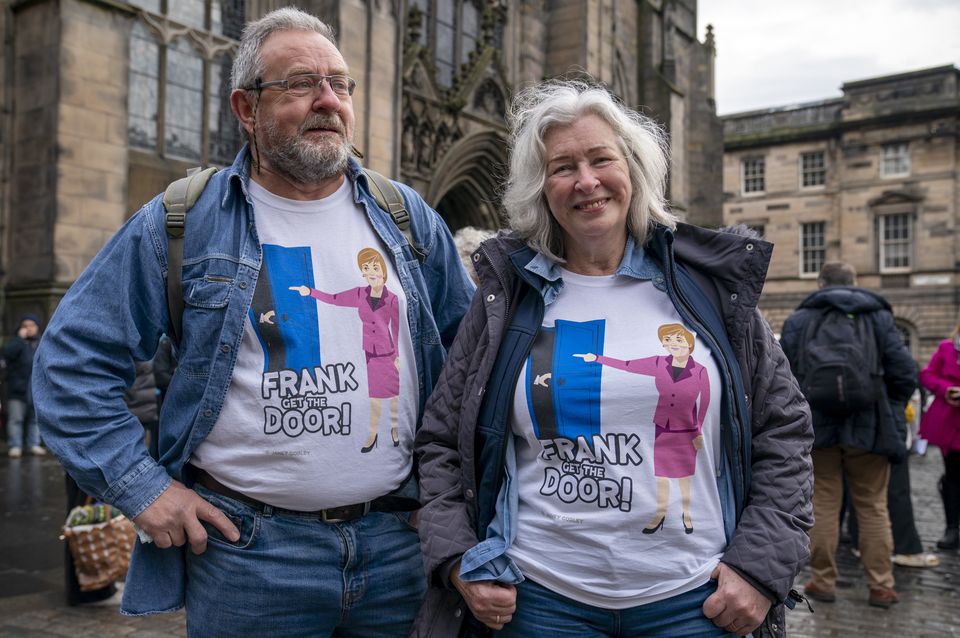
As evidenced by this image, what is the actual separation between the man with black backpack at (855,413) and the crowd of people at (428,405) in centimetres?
362

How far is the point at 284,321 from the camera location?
200 centimetres

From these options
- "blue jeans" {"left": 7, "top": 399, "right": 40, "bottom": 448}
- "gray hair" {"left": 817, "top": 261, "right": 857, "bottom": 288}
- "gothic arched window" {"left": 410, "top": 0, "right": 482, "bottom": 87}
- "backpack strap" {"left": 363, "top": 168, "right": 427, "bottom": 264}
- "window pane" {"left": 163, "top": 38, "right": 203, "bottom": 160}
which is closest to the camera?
"backpack strap" {"left": 363, "top": 168, "right": 427, "bottom": 264}

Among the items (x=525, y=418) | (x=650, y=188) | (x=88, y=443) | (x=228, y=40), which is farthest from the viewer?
(x=228, y=40)

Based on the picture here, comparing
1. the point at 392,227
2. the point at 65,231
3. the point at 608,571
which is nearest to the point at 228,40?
the point at 65,231

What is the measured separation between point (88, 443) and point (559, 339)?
1089 millimetres

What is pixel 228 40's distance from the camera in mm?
12859

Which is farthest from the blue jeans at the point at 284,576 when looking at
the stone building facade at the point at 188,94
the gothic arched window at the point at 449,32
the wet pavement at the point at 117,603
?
the gothic arched window at the point at 449,32

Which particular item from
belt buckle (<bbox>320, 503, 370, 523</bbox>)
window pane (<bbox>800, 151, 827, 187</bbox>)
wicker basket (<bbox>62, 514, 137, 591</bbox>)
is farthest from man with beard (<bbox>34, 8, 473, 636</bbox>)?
window pane (<bbox>800, 151, 827, 187</bbox>)

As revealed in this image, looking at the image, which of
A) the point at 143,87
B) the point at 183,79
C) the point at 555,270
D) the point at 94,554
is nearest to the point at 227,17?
the point at 183,79

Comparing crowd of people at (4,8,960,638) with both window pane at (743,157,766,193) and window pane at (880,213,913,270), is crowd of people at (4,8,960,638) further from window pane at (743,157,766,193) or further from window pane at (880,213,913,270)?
window pane at (743,157,766,193)

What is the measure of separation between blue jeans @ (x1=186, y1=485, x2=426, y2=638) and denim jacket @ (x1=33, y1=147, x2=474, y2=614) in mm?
107

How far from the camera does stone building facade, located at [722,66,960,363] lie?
32469mm

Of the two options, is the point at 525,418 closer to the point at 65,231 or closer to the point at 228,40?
the point at 65,231

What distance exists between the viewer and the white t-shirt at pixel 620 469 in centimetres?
190
